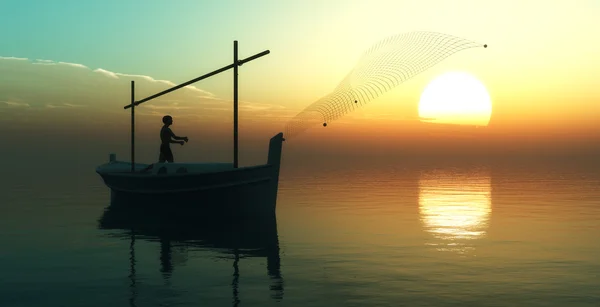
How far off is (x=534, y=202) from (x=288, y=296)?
36170 millimetres

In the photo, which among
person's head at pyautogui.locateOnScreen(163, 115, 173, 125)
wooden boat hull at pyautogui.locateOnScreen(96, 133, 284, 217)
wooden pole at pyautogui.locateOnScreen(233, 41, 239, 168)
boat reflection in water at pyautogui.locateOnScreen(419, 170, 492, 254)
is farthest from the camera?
person's head at pyautogui.locateOnScreen(163, 115, 173, 125)

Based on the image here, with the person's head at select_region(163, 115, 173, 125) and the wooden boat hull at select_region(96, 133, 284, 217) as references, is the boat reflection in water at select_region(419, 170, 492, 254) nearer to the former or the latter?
the wooden boat hull at select_region(96, 133, 284, 217)

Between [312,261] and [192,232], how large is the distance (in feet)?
28.2

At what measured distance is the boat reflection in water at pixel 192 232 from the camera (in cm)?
1952

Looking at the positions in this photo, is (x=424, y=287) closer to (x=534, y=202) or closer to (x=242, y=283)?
(x=242, y=283)

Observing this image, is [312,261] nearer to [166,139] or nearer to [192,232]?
[192,232]

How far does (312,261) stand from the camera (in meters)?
20.6

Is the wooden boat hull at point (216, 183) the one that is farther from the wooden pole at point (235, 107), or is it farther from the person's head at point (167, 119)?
the person's head at point (167, 119)

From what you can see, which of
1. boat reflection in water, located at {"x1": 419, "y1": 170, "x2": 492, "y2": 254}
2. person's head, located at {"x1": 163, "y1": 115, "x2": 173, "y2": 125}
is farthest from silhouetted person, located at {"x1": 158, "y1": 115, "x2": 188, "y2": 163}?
boat reflection in water, located at {"x1": 419, "y1": 170, "x2": 492, "y2": 254}

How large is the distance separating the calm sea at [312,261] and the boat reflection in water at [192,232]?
74 mm

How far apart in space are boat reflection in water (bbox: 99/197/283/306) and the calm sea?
2.9 inches

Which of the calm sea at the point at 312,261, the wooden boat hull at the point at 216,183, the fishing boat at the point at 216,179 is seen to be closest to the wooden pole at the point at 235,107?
the fishing boat at the point at 216,179

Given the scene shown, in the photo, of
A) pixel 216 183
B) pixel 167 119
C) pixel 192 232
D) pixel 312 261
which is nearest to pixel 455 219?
pixel 216 183

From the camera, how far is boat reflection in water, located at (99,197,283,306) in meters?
19.5
